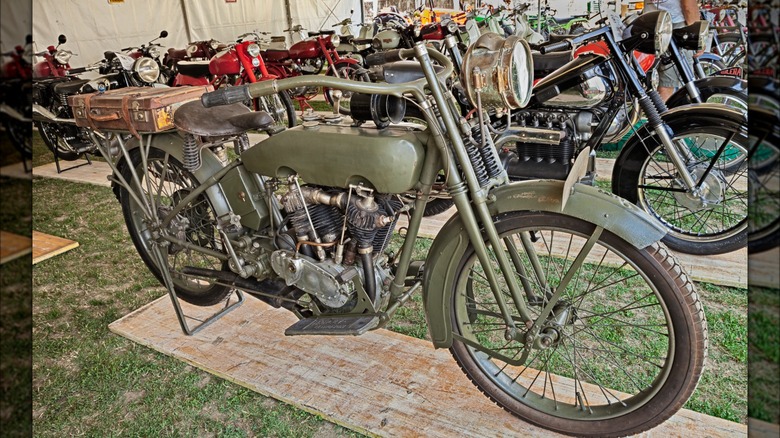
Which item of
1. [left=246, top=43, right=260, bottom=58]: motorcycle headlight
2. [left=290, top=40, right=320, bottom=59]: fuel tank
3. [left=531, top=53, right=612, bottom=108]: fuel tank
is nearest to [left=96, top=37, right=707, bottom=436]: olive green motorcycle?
[left=531, top=53, right=612, bottom=108]: fuel tank

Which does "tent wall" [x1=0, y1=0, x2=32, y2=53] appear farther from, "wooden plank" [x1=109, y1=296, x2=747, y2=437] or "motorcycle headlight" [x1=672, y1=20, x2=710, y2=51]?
"motorcycle headlight" [x1=672, y1=20, x2=710, y2=51]

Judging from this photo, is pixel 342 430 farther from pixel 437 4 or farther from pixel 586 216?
pixel 437 4

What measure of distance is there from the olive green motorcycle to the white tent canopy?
23.0 feet

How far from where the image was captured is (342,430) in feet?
6.14

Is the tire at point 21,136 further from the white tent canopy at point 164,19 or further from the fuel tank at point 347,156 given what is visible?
the white tent canopy at point 164,19

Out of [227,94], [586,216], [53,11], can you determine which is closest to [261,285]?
[227,94]

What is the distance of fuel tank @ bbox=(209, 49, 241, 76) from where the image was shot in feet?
19.4

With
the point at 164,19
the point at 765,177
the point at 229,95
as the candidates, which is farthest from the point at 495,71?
the point at 164,19

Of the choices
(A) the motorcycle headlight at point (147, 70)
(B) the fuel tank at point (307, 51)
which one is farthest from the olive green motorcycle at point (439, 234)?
(B) the fuel tank at point (307, 51)

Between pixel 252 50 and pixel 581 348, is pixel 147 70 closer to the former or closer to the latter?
pixel 252 50

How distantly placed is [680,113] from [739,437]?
1.74 m

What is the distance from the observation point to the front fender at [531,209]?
145 centimetres

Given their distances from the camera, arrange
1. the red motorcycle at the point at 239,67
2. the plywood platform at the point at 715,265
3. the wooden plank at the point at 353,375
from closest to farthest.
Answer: the wooden plank at the point at 353,375 < the plywood platform at the point at 715,265 < the red motorcycle at the point at 239,67

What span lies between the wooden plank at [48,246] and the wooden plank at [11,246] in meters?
3.05
